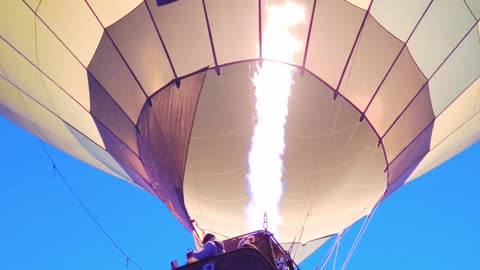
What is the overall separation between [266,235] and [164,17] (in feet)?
6.93

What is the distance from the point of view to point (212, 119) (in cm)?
687

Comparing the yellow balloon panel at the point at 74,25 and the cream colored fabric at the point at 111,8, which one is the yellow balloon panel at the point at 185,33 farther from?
the yellow balloon panel at the point at 74,25

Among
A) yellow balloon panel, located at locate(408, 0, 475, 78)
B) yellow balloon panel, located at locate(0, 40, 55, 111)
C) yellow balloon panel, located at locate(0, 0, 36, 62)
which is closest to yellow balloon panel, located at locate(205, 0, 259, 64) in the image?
yellow balloon panel, located at locate(408, 0, 475, 78)

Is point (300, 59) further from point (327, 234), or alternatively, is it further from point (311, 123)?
point (327, 234)

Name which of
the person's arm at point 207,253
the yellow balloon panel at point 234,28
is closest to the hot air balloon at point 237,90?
the yellow balloon panel at point 234,28

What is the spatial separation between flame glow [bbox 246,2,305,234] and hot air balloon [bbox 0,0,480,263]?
0.16 feet

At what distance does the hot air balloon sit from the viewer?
6281 mm

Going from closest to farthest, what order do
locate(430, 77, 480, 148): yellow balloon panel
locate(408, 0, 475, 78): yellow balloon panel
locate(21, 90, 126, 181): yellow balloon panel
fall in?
locate(408, 0, 475, 78): yellow balloon panel < locate(430, 77, 480, 148): yellow balloon panel < locate(21, 90, 126, 181): yellow balloon panel

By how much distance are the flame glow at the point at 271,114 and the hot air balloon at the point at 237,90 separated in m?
0.05

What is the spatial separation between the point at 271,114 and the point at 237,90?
0.40 m

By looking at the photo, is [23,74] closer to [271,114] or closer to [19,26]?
[19,26]

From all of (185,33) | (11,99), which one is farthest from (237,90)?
(11,99)

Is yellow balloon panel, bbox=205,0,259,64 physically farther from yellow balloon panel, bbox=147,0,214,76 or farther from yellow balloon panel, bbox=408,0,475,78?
yellow balloon panel, bbox=408,0,475,78

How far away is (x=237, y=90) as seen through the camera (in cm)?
677
